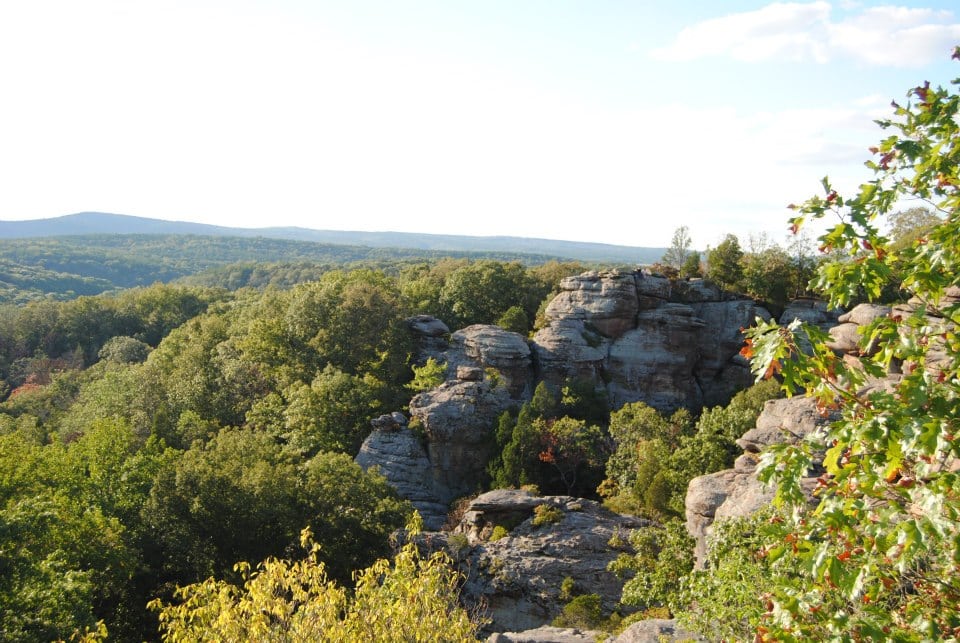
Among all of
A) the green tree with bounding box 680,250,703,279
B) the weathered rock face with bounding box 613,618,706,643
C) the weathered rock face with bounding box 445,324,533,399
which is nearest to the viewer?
the weathered rock face with bounding box 613,618,706,643

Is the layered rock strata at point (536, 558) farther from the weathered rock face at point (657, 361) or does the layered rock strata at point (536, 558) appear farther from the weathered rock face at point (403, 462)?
the weathered rock face at point (657, 361)

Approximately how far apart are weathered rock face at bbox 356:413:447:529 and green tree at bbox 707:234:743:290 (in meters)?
34.0

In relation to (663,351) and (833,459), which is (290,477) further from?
(663,351)

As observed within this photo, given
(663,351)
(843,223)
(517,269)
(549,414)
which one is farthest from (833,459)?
(517,269)

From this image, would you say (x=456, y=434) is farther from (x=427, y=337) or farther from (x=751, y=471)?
(x=751, y=471)

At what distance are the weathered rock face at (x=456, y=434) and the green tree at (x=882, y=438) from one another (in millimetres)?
32492

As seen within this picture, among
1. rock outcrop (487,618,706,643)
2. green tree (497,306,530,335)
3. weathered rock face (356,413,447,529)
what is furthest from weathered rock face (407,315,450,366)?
rock outcrop (487,618,706,643)

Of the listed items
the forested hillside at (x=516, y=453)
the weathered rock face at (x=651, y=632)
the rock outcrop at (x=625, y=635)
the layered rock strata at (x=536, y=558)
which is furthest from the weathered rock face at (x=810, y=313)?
the weathered rock face at (x=651, y=632)

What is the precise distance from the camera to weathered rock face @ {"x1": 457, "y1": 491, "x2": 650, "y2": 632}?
2664 cm

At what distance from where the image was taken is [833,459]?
5.97 meters

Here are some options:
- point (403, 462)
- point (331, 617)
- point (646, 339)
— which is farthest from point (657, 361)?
point (331, 617)

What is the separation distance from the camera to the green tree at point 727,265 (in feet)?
188

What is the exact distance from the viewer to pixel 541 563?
27891mm

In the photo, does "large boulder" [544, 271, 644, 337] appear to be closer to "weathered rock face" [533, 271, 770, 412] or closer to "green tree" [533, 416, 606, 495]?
"weathered rock face" [533, 271, 770, 412]
